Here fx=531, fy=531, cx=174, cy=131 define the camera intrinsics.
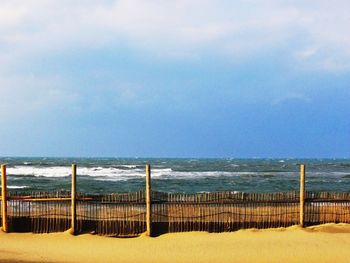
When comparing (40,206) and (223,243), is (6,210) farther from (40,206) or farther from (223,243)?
(223,243)

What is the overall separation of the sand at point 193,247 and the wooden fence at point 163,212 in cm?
26

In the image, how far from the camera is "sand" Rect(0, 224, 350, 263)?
951 cm

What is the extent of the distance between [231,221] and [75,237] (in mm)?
3294

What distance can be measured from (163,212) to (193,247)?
164cm

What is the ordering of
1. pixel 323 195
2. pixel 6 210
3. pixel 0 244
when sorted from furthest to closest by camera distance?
pixel 323 195 < pixel 6 210 < pixel 0 244

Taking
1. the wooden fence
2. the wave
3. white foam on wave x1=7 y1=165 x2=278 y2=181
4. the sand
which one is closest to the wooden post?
the wooden fence

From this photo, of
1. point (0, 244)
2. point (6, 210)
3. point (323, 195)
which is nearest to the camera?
point (0, 244)

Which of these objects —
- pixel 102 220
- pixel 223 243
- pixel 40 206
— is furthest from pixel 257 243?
pixel 40 206

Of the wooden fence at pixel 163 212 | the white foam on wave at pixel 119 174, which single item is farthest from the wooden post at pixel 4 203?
the white foam on wave at pixel 119 174

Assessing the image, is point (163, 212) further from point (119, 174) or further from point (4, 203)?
point (119, 174)

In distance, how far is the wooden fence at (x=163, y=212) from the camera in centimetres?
1106

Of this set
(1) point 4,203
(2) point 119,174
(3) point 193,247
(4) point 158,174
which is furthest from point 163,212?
(2) point 119,174

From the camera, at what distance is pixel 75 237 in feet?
35.4

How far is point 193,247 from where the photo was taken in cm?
1013
